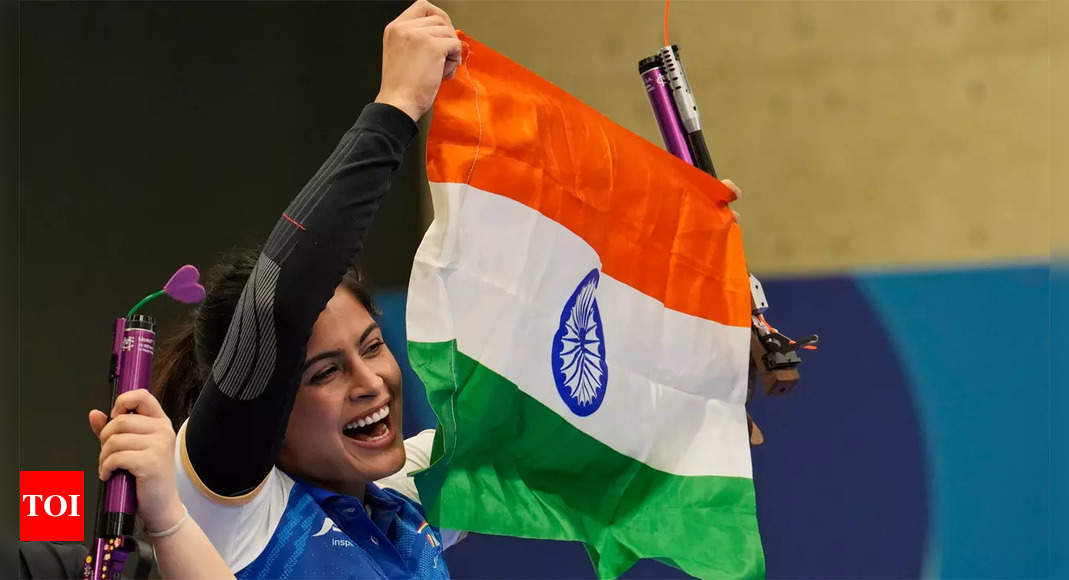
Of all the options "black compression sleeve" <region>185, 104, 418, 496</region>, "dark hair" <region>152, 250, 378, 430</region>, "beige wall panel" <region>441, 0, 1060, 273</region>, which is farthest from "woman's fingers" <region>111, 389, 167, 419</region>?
"beige wall panel" <region>441, 0, 1060, 273</region>

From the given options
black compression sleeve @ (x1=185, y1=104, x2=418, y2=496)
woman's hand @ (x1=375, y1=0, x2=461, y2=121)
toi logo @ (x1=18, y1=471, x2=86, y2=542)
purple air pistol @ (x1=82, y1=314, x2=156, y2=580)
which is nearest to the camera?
purple air pistol @ (x1=82, y1=314, x2=156, y2=580)

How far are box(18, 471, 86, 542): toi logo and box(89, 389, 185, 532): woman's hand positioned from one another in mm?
1282

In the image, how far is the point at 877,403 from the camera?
2721mm

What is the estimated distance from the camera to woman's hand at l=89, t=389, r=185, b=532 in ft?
Result: 2.98

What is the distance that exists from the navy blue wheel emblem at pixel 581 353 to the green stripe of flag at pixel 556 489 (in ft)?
0.13

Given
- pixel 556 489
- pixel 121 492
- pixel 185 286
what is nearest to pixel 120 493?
pixel 121 492

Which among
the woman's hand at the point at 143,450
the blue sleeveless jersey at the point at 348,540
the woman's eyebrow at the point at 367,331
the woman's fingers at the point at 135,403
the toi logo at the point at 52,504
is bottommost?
the toi logo at the point at 52,504

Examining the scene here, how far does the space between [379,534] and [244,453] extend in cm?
28

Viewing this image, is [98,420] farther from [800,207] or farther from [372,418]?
[800,207]

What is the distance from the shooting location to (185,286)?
38.4 inches

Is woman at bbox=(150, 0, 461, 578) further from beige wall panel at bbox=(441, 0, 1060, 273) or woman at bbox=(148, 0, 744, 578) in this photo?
beige wall panel at bbox=(441, 0, 1060, 273)

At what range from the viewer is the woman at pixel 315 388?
114 centimetres

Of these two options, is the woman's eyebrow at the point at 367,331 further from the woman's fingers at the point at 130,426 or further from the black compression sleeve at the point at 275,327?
the woman's fingers at the point at 130,426

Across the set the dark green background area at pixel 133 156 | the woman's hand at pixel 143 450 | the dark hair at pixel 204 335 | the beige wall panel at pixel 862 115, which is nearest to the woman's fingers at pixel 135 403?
the woman's hand at pixel 143 450
